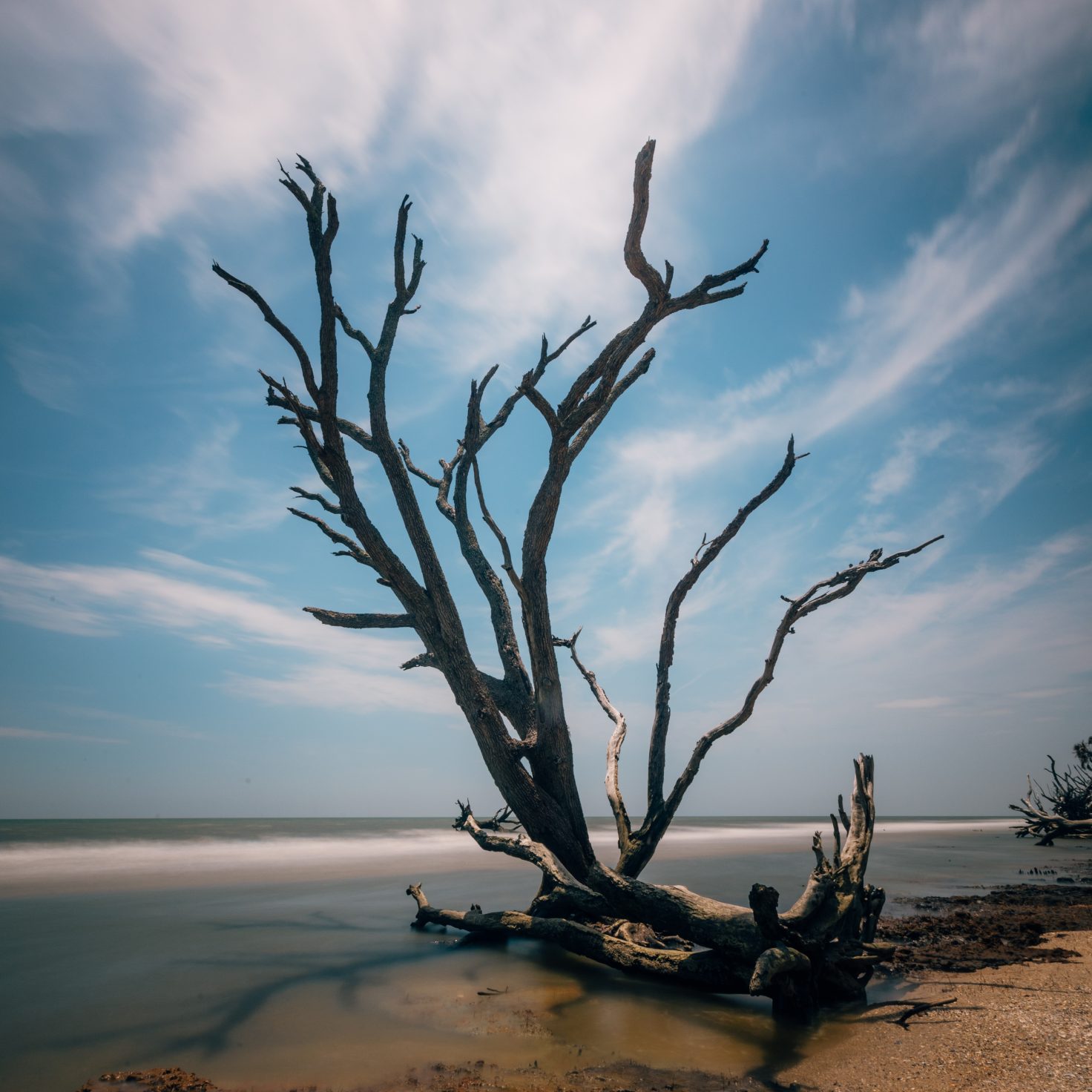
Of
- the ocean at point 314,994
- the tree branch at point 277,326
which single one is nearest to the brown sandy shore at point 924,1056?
the ocean at point 314,994

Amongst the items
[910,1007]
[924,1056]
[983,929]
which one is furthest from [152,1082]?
[983,929]

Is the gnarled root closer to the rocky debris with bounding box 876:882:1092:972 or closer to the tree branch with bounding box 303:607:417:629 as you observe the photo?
the rocky debris with bounding box 876:882:1092:972

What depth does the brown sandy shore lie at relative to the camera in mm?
3152

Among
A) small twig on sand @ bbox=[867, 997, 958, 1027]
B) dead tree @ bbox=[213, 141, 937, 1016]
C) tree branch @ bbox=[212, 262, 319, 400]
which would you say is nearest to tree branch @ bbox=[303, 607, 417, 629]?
dead tree @ bbox=[213, 141, 937, 1016]

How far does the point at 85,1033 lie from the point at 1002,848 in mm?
23703

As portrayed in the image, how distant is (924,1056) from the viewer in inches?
134

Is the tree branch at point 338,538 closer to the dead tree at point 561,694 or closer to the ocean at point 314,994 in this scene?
the dead tree at point 561,694

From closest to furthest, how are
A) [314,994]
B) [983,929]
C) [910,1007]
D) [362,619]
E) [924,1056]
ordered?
[924,1056] → [910,1007] → [314,994] → [983,929] → [362,619]

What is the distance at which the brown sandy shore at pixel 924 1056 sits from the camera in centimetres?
315

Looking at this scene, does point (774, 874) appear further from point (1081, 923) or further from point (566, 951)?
point (566, 951)

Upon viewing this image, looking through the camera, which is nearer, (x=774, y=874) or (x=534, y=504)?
(x=534, y=504)

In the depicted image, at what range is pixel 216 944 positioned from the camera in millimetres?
6352

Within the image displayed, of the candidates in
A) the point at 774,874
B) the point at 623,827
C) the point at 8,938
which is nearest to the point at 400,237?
the point at 623,827

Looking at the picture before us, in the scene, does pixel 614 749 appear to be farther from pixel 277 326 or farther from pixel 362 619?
pixel 277 326
